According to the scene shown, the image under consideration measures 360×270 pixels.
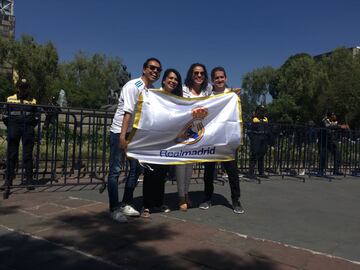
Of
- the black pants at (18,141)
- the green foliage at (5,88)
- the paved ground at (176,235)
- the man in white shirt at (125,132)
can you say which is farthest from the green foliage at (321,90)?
the man in white shirt at (125,132)

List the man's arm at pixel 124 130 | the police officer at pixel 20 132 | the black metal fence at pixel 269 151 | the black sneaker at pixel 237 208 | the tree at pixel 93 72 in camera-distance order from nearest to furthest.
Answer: the man's arm at pixel 124 130 < the black sneaker at pixel 237 208 < the police officer at pixel 20 132 < the black metal fence at pixel 269 151 < the tree at pixel 93 72

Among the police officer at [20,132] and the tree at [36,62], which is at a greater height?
the tree at [36,62]

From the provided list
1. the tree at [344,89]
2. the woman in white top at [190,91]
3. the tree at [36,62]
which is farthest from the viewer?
the tree at [36,62]

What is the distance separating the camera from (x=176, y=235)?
4277 millimetres

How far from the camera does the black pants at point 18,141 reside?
6139 mm

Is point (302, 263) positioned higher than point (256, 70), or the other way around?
point (256, 70)

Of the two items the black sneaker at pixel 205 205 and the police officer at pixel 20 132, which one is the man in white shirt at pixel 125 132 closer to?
the black sneaker at pixel 205 205

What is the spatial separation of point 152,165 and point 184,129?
24.1 inches

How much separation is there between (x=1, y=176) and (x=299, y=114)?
44025 mm

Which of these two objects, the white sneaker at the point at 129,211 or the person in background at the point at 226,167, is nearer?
the white sneaker at the point at 129,211

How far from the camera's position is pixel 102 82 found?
2450 inches

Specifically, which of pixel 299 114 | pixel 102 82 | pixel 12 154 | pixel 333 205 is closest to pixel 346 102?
pixel 299 114

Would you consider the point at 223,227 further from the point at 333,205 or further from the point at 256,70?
the point at 256,70

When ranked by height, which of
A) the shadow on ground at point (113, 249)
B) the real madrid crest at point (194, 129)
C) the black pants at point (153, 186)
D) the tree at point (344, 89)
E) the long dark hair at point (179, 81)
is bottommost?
the shadow on ground at point (113, 249)
